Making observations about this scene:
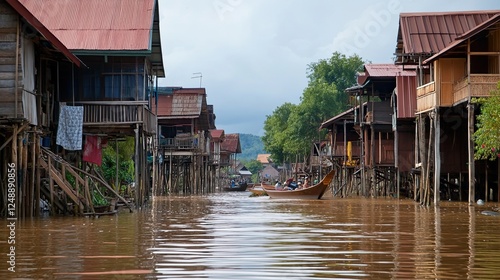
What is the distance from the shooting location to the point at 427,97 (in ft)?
97.1

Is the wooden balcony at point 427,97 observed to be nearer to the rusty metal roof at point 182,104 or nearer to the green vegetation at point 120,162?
the green vegetation at point 120,162

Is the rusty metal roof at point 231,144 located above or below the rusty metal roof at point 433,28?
below

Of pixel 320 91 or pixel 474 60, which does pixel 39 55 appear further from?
pixel 320 91

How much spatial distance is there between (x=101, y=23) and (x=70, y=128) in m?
3.84

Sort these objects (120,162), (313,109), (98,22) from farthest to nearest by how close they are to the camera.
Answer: (313,109) → (120,162) → (98,22)

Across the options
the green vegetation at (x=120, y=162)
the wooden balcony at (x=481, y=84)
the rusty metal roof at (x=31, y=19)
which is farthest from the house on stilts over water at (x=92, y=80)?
the wooden balcony at (x=481, y=84)

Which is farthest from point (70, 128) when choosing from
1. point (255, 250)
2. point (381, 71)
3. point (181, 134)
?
point (181, 134)

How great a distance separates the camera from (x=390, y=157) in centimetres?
4209

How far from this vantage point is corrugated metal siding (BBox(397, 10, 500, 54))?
3073 cm

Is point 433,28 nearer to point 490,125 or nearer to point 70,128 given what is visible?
point 490,125

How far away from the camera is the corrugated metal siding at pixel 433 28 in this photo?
30.7 m

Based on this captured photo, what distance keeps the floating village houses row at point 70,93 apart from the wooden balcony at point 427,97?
9.54 meters

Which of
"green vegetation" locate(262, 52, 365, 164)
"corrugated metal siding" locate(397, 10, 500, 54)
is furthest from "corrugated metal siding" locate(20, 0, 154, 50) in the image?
"green vegetation" locate(262, 52, 365, 164)

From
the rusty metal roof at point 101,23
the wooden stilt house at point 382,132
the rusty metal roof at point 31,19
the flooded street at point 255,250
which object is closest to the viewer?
the flooded street at point 255,250
